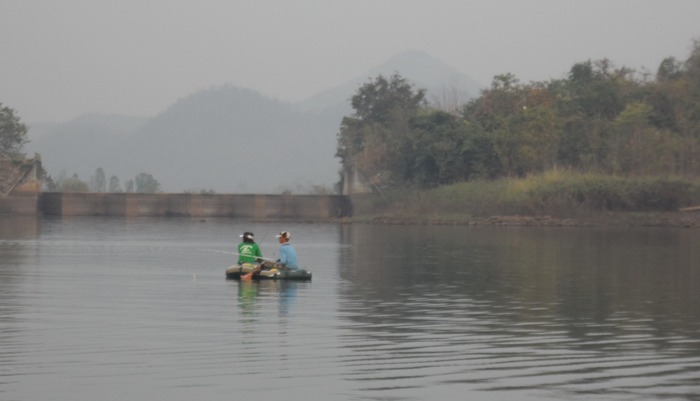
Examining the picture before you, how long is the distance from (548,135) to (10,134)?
42505 mm

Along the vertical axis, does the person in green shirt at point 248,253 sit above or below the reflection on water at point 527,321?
above

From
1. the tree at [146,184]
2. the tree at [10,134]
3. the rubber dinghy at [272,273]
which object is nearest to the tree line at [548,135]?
the tree at [10,134]

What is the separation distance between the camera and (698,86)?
86000mm

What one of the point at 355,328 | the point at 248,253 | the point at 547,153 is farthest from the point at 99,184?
the point at 355,328

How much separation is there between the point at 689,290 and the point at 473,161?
1999 inches

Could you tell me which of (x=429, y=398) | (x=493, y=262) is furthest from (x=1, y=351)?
(x=493, y=262)

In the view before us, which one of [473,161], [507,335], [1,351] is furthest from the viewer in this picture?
[473,161]

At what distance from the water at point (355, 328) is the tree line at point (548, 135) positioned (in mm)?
37547

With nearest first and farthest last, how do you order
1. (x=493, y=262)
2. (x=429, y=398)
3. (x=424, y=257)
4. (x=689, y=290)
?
(x=429, y=398) < (x=689, y=290) < (x=493, y=262) < (x=424, y=257)

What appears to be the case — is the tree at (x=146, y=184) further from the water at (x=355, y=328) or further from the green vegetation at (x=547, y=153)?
the water at (x=355, y=328)

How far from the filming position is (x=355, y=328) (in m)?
19.7

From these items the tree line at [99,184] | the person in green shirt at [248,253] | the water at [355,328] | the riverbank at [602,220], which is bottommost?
the water at [355,328]

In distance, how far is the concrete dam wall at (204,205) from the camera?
84.9 meters

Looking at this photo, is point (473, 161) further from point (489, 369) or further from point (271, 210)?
point (489, 369)
